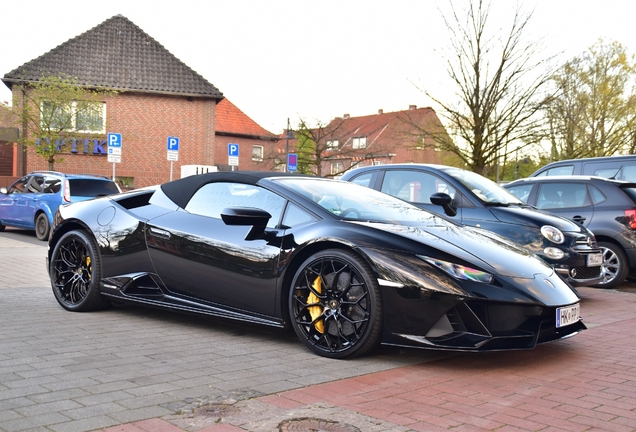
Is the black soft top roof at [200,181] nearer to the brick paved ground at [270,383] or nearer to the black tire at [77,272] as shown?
the black tire at [77,272]

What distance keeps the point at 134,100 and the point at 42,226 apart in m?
18.4

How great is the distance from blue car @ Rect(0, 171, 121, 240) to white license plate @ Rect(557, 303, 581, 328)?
12401 mm

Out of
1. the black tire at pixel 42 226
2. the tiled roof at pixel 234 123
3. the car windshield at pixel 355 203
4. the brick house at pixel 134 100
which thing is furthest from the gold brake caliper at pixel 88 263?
the tiled roof at pixel 234 123

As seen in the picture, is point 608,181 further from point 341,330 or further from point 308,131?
point 308,131

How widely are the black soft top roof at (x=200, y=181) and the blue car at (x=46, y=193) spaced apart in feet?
32.4

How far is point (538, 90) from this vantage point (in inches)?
943

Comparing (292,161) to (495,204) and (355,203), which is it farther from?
(355,203)

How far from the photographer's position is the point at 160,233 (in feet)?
18.8

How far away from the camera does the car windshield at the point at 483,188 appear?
8414 mm

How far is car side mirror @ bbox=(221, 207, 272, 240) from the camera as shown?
504 centimetres

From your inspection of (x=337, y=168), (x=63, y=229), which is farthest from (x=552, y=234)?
(x=337, y=168)

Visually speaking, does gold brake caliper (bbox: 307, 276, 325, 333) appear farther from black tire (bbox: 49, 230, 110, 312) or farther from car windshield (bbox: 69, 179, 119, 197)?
car windshield (bbox: 69, 179, 119, 197)

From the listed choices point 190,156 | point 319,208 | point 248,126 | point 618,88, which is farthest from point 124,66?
point 319,208

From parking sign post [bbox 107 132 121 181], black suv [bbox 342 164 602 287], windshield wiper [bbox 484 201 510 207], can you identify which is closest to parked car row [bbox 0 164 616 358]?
black suv [bbox 342 164 602 287]
